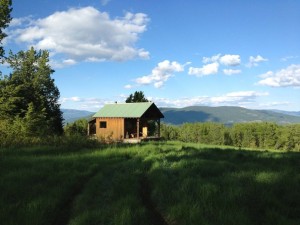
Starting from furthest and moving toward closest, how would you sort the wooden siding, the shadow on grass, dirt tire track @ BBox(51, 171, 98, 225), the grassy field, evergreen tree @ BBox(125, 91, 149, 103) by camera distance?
evergreen tree @ BBox(125, 91, 149, 103) → the wooden siding → dirt tire track @ BBox(51, 171, 98, 225) → the grassy field → the shadow on grass

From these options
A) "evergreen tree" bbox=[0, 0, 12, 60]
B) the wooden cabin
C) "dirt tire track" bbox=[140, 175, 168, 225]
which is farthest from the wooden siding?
"dirt tire track" bbox=[140, 175, 168, 225]

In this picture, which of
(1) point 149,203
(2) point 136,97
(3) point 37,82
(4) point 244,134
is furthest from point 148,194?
(4) point 244,134

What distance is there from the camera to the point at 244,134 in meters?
136

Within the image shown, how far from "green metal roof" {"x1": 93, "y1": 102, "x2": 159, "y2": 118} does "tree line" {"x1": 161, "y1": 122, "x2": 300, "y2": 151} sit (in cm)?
7049

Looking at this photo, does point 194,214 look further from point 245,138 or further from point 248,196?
point 245,138

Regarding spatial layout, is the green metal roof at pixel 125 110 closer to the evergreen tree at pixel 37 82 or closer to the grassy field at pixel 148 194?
the evergreen tree at pixel 37 82

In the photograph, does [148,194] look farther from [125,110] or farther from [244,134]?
[244,134]

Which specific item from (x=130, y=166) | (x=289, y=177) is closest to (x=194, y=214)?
(x=289, y=177)

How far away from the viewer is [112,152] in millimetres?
17984

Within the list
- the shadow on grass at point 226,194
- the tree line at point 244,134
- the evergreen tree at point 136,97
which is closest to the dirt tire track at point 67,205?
the shadow on grass at point 226,194

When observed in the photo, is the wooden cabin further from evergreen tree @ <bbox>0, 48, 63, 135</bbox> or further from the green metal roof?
evergreen tree @ <bbox>0, 48, 63, 135</bbox>

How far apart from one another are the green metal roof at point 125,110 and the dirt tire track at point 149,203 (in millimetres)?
36752

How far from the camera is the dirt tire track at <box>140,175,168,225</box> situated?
299 inches

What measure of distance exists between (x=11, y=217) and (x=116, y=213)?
251cm
